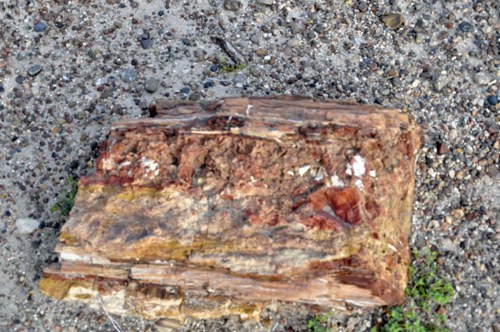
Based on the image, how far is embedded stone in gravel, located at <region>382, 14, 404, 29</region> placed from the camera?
6.18 m

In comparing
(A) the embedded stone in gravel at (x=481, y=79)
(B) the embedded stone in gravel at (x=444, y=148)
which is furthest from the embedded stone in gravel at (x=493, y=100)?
(B) the embedded stone in gravel at (x=444, y=148)

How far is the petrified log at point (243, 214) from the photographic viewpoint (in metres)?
4.08

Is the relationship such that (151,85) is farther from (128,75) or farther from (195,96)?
(195,96)

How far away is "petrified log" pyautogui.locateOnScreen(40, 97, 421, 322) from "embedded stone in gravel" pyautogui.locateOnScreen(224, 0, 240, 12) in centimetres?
256

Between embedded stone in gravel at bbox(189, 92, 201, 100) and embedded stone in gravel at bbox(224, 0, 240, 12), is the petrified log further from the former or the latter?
embedded stone in gravel at bbox(224, 0, 240, 12)

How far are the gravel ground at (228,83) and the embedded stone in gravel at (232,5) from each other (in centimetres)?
5

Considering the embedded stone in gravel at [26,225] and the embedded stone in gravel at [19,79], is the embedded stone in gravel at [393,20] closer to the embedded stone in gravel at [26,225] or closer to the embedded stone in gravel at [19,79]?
the embedded stone in gravel at [19,79]

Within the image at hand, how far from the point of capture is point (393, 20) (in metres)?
6.20

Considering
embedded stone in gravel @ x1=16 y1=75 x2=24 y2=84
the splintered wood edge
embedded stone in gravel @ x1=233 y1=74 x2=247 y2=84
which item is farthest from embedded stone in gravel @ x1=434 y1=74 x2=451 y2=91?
embedded stone in gravel @ x1=16 y1=75 x2=24 y2=84

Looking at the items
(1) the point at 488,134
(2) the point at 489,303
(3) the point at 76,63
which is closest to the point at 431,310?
(2) the point at 489,303

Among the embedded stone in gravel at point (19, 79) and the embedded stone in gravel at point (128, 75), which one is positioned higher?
the embedded stone in gravel at point (128, 75)

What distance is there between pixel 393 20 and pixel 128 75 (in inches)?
161

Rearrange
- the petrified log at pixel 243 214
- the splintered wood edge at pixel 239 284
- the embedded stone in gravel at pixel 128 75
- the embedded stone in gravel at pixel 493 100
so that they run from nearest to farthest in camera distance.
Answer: the petrified log at pixel 243 214 → the splintered wood edge at pixel 239 284 → the embedded stone in gravel at pixel 493 100 → the embedded stone in gravel at pixel 128 75

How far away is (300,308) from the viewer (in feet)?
15.9
